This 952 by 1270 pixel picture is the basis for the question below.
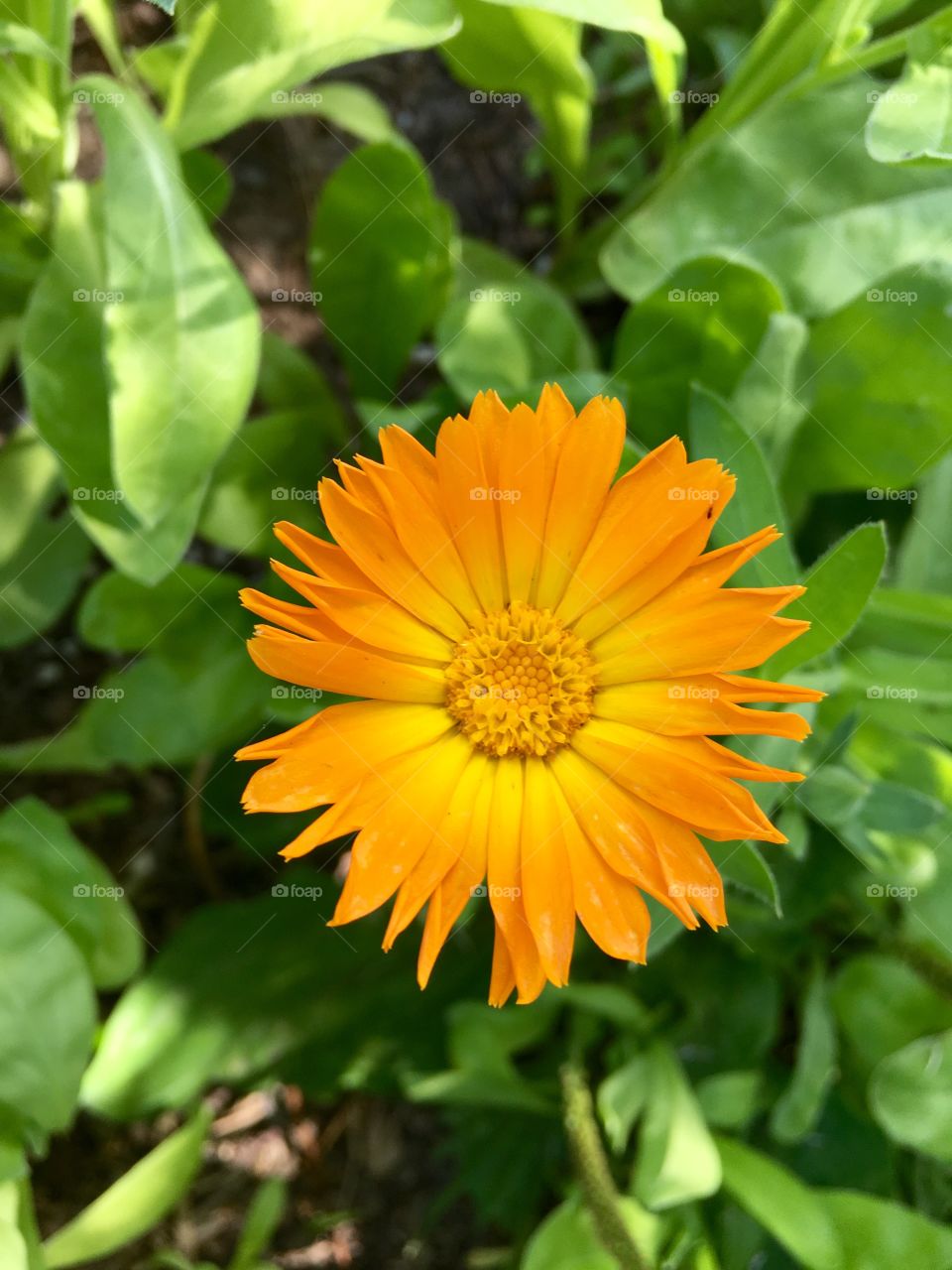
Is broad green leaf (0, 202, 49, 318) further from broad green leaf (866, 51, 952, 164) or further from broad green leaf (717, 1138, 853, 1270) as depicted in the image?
broad green leaf (717, 1138, 853, 1270)

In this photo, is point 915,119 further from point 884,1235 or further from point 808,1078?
point 884,1235

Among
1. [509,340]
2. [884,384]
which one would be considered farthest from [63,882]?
[884,384]

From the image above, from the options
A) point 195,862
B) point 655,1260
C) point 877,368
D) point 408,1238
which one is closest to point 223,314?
point 877,368

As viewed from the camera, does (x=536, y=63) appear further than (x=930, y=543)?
No

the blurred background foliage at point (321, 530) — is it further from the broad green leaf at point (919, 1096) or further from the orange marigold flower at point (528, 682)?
the orange marigold flower at point (528, 682)

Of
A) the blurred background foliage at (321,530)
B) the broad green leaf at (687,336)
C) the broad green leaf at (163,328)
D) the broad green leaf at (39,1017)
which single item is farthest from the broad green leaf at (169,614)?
the broad green leaf at (687,336)

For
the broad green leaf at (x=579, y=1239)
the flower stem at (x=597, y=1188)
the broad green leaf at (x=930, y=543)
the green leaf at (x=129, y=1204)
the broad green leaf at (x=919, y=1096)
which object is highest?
the broad green leaf at (x=930, y=543)
